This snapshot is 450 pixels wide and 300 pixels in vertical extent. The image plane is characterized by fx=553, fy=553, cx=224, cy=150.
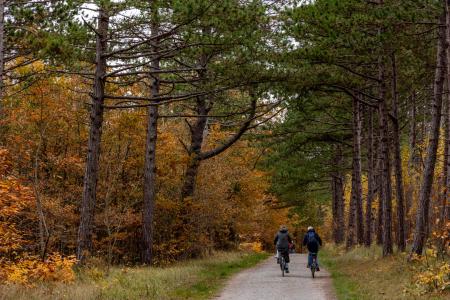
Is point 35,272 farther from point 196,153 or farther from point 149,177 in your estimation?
point 196,153

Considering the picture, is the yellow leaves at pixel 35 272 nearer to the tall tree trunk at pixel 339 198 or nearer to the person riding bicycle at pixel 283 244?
the person riding bicycle at pixel 283 244

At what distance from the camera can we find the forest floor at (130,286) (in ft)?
34.7

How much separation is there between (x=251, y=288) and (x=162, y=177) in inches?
344

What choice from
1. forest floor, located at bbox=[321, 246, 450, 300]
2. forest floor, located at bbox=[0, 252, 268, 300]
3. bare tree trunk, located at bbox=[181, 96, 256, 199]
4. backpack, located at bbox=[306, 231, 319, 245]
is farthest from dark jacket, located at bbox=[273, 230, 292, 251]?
bare tree trunk, located at bbox=[181, 96, 256, 199]

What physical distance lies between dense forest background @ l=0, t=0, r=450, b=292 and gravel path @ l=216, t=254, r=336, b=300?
9.28 feet

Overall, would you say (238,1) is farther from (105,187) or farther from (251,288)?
(105,187)

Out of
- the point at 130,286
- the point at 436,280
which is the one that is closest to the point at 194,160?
the point at 130,286

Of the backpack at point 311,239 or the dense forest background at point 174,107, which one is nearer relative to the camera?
the dense forest background at point 174,107

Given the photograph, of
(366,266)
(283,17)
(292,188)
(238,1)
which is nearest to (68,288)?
(238,1)

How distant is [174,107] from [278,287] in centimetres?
1190

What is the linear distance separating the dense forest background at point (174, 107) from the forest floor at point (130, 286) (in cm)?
70

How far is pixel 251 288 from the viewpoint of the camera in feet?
Result: 49.6

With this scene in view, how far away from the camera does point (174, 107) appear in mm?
25078

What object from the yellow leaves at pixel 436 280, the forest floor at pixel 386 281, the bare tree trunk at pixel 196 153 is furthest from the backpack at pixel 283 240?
the yellow leaves at pixel 436 280
